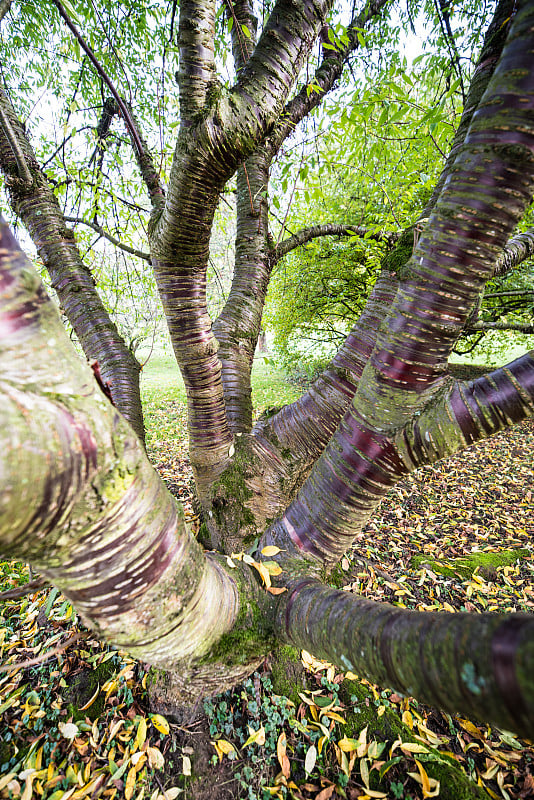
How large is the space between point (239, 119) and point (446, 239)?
3.51 ft

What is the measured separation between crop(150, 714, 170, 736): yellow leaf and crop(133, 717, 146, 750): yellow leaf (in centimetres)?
5

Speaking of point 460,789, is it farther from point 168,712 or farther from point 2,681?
point 2,681

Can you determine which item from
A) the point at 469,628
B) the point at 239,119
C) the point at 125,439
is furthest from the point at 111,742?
the point at 239,119

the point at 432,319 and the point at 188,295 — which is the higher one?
the point at 188,295

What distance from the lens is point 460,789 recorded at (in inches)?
69.8

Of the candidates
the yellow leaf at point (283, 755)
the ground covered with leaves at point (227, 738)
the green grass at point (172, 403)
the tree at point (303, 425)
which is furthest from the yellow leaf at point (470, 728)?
the green grass at point (172, 403)

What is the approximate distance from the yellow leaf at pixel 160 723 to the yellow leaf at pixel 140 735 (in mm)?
51

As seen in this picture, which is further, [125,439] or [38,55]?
[38,55]

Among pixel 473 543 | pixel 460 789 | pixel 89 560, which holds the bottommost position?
Answer: pixel 473 543

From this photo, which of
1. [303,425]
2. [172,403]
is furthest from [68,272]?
[172,403]

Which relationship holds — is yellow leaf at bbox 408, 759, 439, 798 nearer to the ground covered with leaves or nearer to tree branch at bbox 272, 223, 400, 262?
the ground covered with leaves

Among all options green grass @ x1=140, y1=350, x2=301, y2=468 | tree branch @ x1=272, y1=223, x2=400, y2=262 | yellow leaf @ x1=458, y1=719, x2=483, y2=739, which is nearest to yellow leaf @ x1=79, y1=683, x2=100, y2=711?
yellow leaf @ x1=458, y1=719, x2=483, y2=739

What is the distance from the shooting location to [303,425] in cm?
225

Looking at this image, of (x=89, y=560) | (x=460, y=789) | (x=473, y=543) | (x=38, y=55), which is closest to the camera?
(x=89, y=560)
